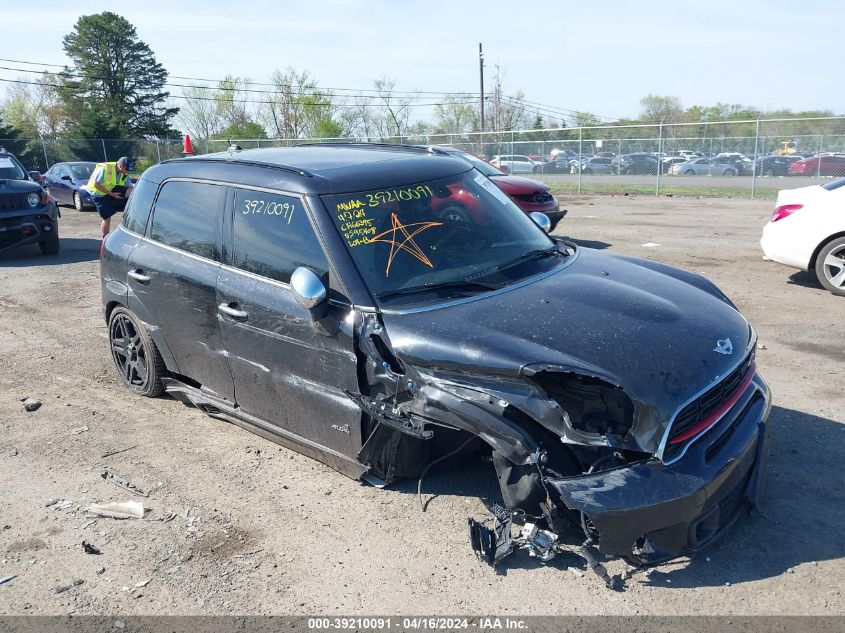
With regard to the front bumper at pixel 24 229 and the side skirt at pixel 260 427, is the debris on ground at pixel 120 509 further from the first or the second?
the front bumper at pixel 24 229

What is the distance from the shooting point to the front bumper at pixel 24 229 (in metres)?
12.2

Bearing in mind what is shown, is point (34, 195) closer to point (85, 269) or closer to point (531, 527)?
point (85, 269)

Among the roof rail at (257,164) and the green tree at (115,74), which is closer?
the roof rail at (257,164)

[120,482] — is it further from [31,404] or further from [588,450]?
[588,450]

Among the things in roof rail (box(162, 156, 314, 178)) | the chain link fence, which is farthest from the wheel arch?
the chain link fence

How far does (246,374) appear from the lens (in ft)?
15.0

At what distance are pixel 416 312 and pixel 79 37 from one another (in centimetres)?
6780

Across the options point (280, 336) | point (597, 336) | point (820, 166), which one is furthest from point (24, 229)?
point (820, 166)

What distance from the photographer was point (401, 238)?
4184 millimetres

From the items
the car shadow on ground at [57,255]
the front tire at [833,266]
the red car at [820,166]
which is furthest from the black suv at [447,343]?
the red car at [820,166]

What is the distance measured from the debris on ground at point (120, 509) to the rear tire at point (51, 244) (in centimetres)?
1011

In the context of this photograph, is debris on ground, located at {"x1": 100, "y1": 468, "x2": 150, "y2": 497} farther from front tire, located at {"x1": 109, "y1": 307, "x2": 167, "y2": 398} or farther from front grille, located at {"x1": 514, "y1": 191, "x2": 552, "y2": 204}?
front grille, located at {"x1": 514, "y1": 191, "x2": 552, "y2": 204}

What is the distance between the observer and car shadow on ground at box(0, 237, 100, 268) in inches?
491

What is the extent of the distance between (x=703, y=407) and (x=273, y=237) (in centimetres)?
257
